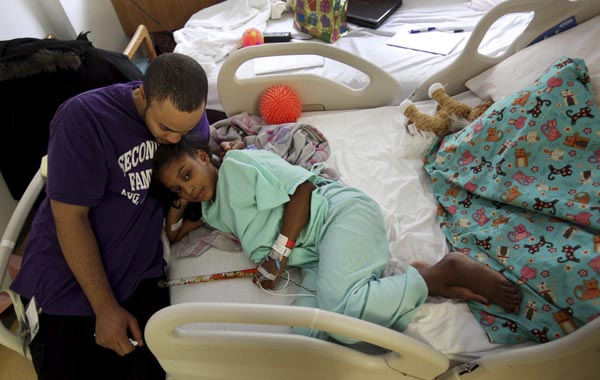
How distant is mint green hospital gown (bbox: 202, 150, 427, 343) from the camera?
3.56 ft

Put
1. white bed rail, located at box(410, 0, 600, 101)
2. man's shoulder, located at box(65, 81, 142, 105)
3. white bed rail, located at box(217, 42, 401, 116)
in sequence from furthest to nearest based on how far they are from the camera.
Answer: white bed rail, located at box(217, 42, 401, 116), white bed rail, located at box(410, 0, 600, 101), man's shoulder, located at box(65, 81, 142, 105)

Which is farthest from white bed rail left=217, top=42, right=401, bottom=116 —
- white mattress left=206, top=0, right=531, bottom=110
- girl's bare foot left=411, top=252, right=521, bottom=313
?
girl's bare foot left=411, top=252, right=521, bottom=313

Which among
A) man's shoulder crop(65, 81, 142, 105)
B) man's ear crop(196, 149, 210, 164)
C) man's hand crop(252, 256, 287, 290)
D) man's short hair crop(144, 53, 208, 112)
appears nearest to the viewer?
man's short hair crop(144, 53, 208, 112)

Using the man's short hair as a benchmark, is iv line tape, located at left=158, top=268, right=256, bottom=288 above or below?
below

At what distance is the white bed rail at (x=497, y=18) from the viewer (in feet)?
5.19

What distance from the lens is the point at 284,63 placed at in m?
2.29

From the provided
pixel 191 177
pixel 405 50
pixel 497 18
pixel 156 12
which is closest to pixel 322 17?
pixel 405 50

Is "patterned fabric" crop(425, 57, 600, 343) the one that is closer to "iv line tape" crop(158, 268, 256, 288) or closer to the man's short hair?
"iv line tape" crop(158, 268, 256, 288)

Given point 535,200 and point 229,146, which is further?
point 229,146

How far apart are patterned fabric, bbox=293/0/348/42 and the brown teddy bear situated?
1009mm

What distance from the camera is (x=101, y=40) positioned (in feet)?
9.24

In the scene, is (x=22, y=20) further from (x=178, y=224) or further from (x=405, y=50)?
(x=405, y=50)

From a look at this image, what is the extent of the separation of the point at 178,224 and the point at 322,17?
1.67 m

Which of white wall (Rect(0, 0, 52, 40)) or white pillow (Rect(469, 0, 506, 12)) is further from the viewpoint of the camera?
white pillow (Rect(469, 0, 506, 12))
